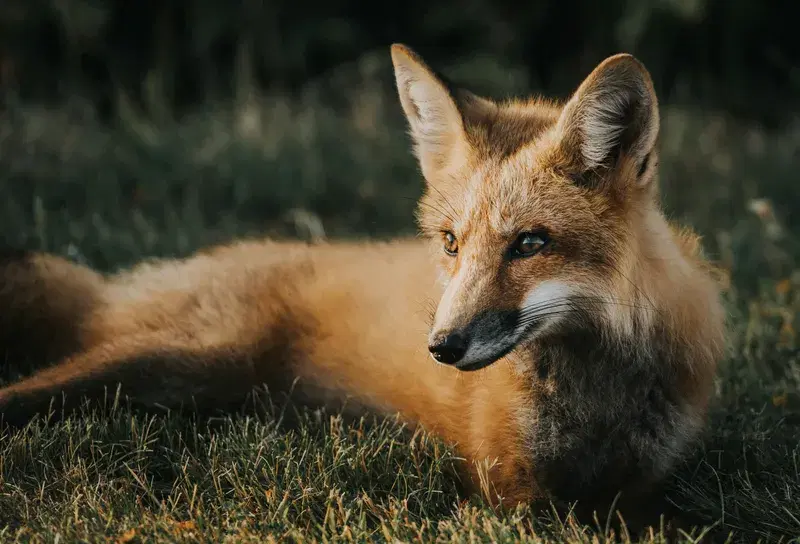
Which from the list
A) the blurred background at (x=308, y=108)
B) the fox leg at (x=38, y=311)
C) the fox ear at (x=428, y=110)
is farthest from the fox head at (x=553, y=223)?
the blurred background at (x=308, y=108)

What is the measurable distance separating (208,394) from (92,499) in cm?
84

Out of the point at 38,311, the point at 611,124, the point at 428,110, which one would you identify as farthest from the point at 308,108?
the point at 611,124

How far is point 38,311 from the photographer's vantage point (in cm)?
373

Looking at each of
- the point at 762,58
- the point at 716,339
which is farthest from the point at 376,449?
the point at 762,58

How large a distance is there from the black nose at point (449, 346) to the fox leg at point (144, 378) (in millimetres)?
1248

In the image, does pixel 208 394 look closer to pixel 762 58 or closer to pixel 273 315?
pixel 273 315

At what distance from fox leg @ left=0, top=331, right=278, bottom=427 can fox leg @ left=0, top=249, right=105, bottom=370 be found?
283 mm

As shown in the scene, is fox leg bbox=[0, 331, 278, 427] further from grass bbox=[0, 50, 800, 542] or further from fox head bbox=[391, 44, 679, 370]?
fox head bbox=[391, 44, 679, 370]

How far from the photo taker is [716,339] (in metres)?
3.05

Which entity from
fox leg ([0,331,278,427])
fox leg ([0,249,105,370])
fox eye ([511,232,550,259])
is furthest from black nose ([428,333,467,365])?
fox leg ([0,249,105,370])

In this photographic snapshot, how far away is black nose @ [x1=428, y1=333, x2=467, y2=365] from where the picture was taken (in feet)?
8.21

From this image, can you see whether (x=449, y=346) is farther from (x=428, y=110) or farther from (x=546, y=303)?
(x=428, y=110)

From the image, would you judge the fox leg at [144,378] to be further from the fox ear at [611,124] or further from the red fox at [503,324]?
the fox ear at [611,124]

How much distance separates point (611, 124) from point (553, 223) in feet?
1.28
